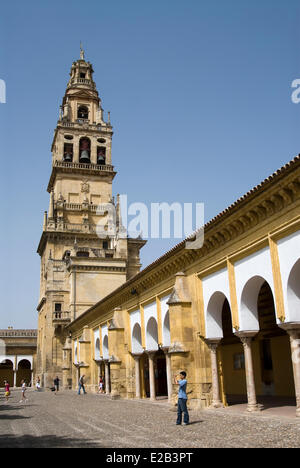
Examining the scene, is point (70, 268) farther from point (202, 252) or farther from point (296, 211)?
point (296, 211)

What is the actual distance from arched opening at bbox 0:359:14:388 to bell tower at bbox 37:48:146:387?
604 inches

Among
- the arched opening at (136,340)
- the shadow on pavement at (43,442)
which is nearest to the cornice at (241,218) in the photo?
the arched opening at (136,340)

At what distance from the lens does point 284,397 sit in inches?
713

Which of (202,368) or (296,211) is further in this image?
(202,368)

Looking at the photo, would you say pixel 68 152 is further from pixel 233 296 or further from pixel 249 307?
pixel 249 307

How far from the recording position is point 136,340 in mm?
24375

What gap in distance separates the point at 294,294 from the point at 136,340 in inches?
551

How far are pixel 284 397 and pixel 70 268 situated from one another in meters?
29.1

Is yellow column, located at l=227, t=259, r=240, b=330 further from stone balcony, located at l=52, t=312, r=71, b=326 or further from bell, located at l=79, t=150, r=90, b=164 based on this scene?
bell, located at l=79, t=150, r=90, b=164

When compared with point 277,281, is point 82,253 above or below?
above

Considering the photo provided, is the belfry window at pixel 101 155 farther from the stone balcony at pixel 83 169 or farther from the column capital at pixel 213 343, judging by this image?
the column capital at pixel 213 343

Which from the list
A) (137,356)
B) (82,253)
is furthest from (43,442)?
(82,253)

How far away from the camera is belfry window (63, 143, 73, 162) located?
5294cm
